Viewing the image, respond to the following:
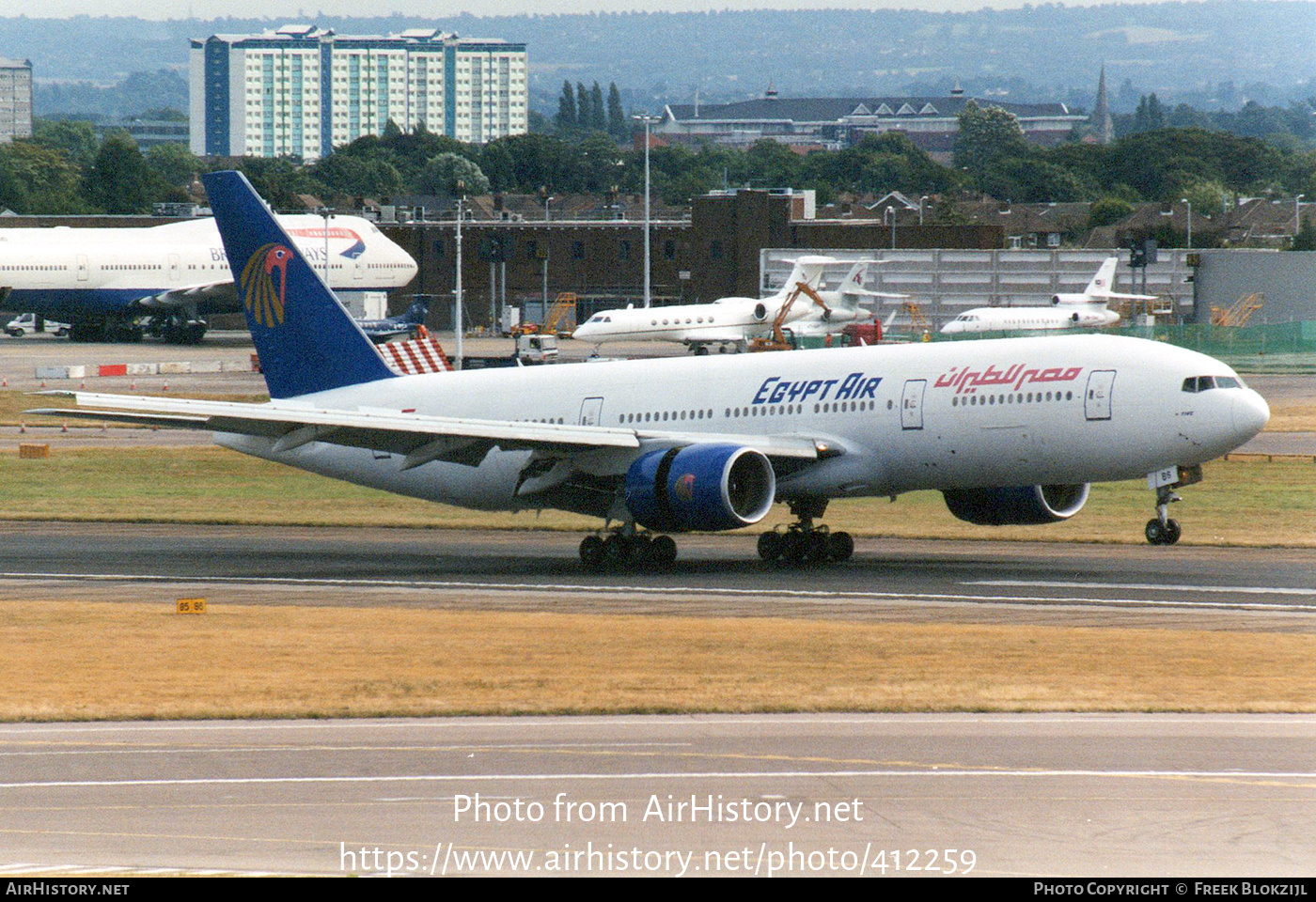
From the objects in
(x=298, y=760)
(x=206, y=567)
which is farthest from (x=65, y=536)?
(x=298, y=760)

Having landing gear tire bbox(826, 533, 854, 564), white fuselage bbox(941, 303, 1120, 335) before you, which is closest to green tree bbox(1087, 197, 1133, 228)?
white fuselage bbox(941, 303, 1120, 335)

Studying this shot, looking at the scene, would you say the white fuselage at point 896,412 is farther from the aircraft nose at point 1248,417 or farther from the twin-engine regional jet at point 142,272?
the twin-engine regional jet at point 142,272

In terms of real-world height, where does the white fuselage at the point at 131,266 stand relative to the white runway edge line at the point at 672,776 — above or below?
above

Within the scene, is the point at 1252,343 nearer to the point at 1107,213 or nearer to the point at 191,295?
the point at 191,295

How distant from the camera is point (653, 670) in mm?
24672

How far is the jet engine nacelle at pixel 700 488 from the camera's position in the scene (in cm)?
3500

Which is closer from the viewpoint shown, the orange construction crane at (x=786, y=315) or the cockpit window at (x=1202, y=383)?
the cockpit window at (x=1202, y=383)

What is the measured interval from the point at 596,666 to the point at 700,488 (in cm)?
1041

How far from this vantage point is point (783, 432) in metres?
→ 37.6

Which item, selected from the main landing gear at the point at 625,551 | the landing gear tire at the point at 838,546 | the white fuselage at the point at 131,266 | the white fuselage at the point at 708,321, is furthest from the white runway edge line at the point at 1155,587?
the white fuselage at the point at 131,266

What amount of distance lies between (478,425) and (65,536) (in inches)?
522

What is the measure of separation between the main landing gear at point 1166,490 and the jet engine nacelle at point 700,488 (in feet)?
26.1

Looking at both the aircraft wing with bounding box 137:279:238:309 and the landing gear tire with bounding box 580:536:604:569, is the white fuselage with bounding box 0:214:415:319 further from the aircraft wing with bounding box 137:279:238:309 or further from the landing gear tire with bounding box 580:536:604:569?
the landing gear tire with bounding box 580:536:604:569

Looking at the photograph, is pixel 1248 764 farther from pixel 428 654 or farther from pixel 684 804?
pixel 428 654
